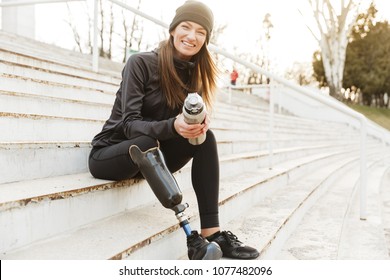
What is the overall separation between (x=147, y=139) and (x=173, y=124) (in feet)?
0.38

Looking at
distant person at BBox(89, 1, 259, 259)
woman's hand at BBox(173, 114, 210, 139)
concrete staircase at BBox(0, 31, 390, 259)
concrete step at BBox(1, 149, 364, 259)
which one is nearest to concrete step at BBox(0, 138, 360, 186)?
concrete staircase at BBox(0, 31, 390, 259)

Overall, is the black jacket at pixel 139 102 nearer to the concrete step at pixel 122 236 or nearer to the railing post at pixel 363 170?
the concrete step at pixel 122 236

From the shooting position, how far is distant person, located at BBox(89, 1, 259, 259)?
5.30 feet

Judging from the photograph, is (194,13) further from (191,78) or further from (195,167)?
(195,167)

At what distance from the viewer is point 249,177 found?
122 inches

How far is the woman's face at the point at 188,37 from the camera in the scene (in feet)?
5.82

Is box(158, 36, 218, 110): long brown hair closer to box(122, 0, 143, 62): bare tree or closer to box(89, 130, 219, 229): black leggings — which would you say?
box(89, 130, 219, 229): black leggings

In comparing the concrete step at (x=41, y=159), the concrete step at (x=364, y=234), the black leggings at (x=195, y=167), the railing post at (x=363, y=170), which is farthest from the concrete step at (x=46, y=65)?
the concrete step at (x=364, y=234)

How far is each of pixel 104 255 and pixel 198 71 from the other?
0.96 metres

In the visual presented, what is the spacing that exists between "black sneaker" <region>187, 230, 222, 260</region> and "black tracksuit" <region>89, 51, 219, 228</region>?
150 millimetres

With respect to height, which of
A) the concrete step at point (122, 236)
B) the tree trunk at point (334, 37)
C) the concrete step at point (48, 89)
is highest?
the tree trunk at point (334, 37)

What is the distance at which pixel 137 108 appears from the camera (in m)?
1.73

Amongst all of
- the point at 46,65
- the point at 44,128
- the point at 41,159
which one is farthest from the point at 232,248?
the point at 46,65
